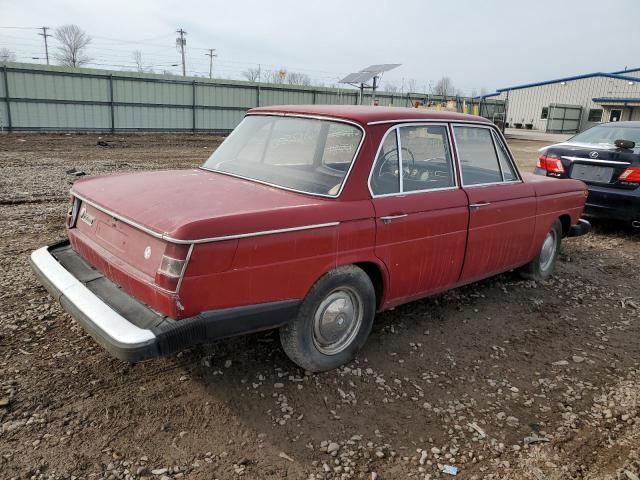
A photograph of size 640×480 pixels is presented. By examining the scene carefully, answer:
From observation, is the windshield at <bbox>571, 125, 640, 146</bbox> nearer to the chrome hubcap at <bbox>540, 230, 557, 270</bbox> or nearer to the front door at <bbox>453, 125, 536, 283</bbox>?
the chrome hubcap at <bbox>540, 230, 557, 270</bbox>

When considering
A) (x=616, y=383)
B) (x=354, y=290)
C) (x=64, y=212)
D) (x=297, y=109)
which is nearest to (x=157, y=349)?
(x=354, y=290)

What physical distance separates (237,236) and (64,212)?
5.45 meters

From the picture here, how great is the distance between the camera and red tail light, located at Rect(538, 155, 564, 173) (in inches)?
293

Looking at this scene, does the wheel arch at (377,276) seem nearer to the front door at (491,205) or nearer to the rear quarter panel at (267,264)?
the rear quarter panel at (267,264)

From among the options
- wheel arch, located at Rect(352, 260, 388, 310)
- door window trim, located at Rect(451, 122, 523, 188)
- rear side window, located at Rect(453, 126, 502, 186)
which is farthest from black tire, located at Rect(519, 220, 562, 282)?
wheel arch, located at Rect(352, 260, 388, 310)

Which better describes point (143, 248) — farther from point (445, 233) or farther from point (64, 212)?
point (64, 212)

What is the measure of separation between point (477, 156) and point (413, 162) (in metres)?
0.85

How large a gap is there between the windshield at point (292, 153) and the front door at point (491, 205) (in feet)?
3.82

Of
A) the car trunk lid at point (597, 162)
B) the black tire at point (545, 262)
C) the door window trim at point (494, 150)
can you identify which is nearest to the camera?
the door window trim at point (494, 150)

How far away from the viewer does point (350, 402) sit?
10.2 ft

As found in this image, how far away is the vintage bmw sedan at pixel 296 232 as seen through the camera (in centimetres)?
266

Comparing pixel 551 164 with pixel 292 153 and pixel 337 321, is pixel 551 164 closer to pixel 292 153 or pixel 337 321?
pixel 292 153

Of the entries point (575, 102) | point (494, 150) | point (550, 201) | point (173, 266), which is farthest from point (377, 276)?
point (575, 102)

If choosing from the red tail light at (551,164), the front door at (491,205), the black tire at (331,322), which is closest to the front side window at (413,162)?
the front door at (491,205)
